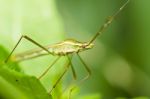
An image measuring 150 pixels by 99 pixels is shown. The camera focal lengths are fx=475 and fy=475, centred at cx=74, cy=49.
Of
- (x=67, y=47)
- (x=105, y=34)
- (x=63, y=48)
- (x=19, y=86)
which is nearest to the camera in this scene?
(x=19, y=86)

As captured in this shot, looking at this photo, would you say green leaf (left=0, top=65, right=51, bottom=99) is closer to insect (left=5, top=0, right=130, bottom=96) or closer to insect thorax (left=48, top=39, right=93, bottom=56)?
insect (left=5, top=0, right=130, bottom=96)

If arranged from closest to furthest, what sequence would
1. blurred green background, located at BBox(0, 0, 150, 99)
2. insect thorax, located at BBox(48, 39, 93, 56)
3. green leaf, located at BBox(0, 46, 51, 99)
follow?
green leaf, located at BBox(0, 46, 51, 99) → insect thorax, located at BBox(48, 39, 93, 56) → blurred green background, located at BBox(0, 0, 150, 99)

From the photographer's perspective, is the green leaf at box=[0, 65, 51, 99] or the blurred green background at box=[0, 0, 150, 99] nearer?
the green leaf at box=[0, 65, 51, 99]

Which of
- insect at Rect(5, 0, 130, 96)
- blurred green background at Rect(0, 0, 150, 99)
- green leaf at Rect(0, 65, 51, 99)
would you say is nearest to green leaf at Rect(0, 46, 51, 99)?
green leaf at Rect(0, 65, 51, 99)

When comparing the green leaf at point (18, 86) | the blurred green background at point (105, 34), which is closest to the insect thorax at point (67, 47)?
the blurred green background at point (105, 34)

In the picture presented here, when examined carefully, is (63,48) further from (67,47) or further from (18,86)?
(18,86)

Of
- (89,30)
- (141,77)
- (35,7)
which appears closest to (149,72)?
(141,77)

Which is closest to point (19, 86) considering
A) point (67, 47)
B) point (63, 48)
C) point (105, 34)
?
point (63, 48)

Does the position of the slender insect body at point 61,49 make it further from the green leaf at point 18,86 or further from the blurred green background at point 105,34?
the green leaf at point 18,86
